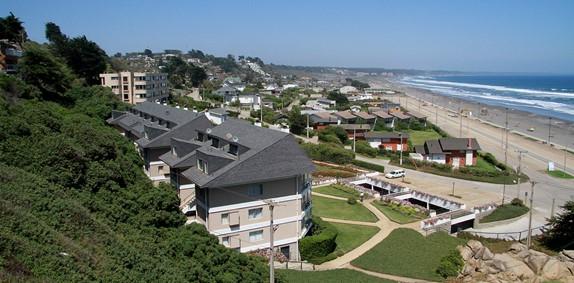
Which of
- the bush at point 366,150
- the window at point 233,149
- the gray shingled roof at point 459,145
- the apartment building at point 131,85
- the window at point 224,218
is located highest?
the apartment building at point 131,85

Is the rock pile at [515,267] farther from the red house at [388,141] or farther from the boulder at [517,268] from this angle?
the red house at [388,141]

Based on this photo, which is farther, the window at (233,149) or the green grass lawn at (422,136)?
the green grass lawn at (422,136)

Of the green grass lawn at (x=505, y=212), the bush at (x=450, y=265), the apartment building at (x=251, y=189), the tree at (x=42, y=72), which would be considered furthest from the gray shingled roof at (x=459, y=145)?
the tree at (x=42, y=72)

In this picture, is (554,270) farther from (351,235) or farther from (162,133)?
(162,133)

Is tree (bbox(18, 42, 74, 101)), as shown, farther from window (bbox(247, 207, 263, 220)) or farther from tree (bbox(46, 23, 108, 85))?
window (bbox(247, 207, 263, 220))

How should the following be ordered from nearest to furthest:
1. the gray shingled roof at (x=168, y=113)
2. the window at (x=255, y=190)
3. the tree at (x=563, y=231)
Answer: the window at (x=255, y=190), the tree at (x=563, y=231), the gray shingled roof at (x=168, y=113)

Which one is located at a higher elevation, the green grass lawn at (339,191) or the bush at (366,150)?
the bush at (366,150)

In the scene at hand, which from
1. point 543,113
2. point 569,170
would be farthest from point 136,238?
point 543,113
